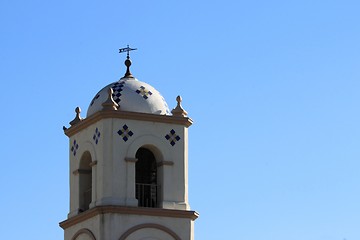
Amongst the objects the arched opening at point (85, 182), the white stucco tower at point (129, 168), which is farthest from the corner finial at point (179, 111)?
the arched opening at point (85, 182)

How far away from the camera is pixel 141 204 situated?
179 ft

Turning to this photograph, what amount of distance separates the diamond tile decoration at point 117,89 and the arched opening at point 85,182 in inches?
85.5

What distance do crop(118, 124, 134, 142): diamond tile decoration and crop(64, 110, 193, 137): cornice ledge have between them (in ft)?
1.19

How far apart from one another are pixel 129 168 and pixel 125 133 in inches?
46.5

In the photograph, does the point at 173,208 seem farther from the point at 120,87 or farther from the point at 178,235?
the point at 120,87

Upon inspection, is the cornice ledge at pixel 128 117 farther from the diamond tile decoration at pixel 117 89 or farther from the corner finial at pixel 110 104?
the diamond tile decoration at pixel 117 89

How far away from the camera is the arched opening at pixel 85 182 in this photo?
55.4m

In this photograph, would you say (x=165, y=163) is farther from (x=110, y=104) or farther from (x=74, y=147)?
(x=74, y=147)

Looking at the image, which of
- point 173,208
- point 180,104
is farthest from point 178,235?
point 180,104

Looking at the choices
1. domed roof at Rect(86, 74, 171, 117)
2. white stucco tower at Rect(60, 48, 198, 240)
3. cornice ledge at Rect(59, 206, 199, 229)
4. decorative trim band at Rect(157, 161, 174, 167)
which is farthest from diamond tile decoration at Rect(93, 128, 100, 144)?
cornice ledge at Rect(59, 206, 199, 229)

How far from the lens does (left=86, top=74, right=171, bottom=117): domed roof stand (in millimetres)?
54750

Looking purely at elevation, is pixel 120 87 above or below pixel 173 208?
above

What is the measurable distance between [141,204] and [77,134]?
11.6 feet

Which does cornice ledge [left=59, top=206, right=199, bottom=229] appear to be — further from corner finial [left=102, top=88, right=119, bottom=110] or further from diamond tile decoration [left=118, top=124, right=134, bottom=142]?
corner finial [left=102, top=88, right=119, bottom=110]
